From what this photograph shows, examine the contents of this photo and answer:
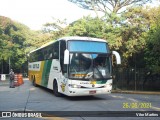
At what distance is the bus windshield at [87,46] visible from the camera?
54.2 ft

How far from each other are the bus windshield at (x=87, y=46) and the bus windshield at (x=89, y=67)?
297 millimetres

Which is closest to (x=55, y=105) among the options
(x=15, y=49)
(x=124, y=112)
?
(x=124, y=112)

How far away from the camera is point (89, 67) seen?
16172 mm

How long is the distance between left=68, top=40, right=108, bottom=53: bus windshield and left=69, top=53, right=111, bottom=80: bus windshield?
297 mm

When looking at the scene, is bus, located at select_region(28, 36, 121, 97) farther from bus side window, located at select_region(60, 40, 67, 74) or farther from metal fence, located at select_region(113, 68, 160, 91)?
metal fence, located at select_region(113, 68, 160, 91)

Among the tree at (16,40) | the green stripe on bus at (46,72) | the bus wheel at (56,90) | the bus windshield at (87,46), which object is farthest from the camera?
the tree at (16,40)

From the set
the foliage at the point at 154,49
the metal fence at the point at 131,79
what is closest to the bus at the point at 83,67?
the foliage at the point at 154,49

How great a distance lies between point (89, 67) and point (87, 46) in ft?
4.16

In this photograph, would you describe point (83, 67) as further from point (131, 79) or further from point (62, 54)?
point (131, 79)

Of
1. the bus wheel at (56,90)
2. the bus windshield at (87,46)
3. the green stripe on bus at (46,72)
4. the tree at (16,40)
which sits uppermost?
the tree at (16,40)

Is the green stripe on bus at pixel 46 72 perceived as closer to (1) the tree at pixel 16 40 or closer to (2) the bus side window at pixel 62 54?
(2) the bus side window at pixel 62 54

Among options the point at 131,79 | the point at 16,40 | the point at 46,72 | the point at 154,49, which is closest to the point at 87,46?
the point at 46,72

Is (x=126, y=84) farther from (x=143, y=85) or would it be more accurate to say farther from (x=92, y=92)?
(x=92, y=92)

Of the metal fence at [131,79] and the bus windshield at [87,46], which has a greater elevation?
the bus windshield at [87,46]
